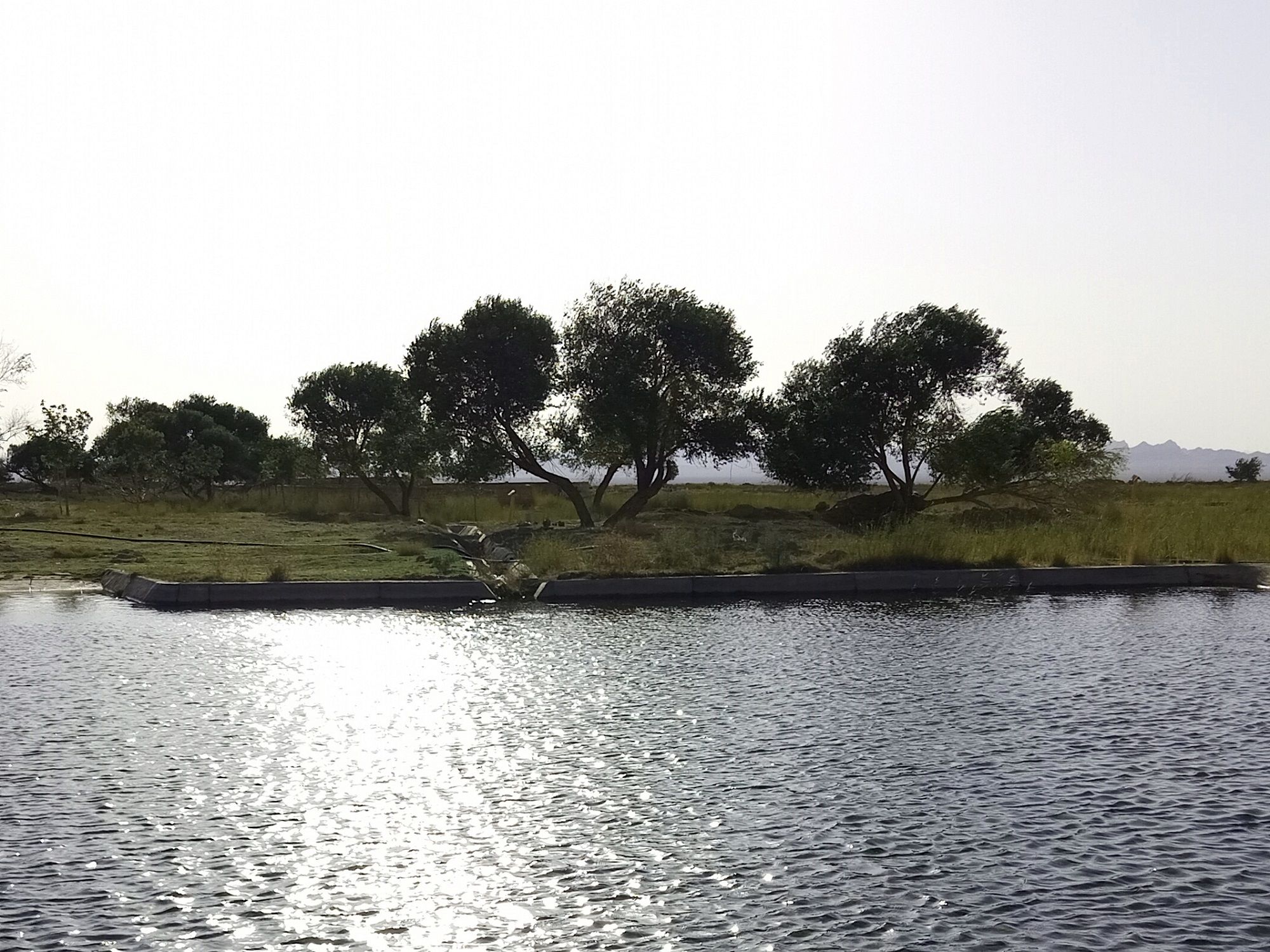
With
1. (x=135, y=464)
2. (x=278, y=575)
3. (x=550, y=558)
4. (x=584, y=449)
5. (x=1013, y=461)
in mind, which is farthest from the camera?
(x=135, y=464)

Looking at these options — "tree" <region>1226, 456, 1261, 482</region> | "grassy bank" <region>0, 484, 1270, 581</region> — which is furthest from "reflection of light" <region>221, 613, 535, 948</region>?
"tree" <region>1226, 456, 1261, 482</region>

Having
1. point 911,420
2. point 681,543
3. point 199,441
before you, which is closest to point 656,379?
point 911,420

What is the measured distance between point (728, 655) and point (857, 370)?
962 inches

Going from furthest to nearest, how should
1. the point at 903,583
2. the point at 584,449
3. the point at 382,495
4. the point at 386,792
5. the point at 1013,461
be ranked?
the point at 382,495, the point at 584,449, the point at 1013,461, the point at 903,583, the point at 386,792

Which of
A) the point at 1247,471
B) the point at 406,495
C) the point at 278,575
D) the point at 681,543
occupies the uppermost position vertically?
the point at 1247,471

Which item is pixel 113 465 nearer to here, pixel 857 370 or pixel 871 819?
pixel 857 370

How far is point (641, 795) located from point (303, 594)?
13683 millimetres

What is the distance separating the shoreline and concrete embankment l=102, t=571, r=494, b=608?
0.04 feet

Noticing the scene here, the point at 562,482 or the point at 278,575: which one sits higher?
the point at 562,482

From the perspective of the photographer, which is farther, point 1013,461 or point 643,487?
point 643,487

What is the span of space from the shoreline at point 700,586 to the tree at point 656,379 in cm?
1525

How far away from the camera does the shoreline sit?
829 inches

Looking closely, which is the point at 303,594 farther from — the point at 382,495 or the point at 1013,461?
the point at 382,495

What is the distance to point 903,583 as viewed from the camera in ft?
72.8
